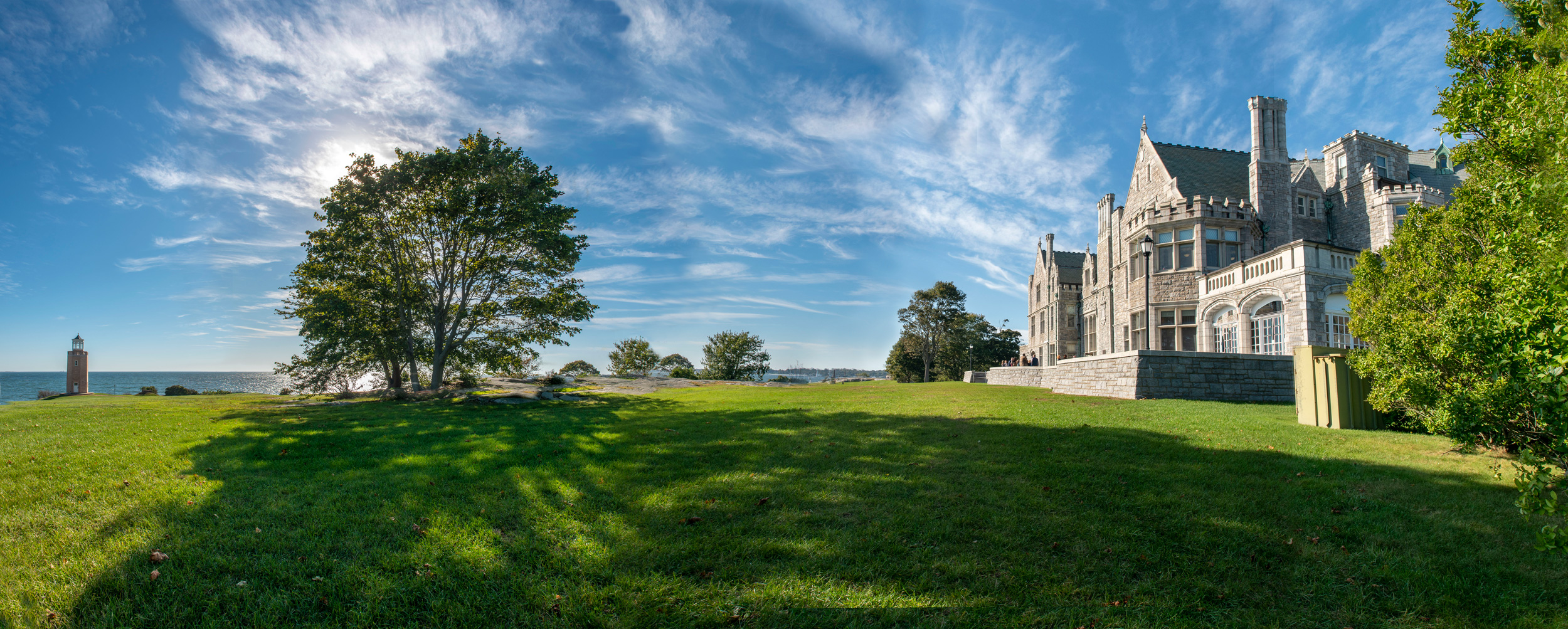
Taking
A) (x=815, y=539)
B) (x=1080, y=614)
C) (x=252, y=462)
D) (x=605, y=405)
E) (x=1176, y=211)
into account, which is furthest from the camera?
(x=1176, y=211)

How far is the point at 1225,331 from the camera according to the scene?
23484mm

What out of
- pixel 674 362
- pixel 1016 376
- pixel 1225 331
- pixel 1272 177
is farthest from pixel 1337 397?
pixel 674 362

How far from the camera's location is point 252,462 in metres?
7.34

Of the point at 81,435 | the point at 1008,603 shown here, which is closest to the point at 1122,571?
the point at 1008,603

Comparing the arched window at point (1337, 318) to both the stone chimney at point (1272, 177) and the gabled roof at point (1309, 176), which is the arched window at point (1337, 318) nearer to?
the stone chimney at point (1272, 177)

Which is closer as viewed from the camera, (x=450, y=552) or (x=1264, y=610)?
(x=1264, y=610)

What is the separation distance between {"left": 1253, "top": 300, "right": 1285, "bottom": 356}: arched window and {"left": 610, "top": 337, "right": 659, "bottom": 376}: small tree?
49.7 metres

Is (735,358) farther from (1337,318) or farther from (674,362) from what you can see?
(1337,318)

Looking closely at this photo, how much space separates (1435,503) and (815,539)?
235 inches

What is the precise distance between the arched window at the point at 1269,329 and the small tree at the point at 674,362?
51593 millimetres

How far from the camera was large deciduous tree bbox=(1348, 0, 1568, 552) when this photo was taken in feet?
11.7

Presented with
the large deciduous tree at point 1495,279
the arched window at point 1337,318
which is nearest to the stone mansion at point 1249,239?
the arched window at point 1337,318

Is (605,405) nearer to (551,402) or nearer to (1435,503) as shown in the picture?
(551,402)

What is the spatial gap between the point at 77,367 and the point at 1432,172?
69.7 meters
